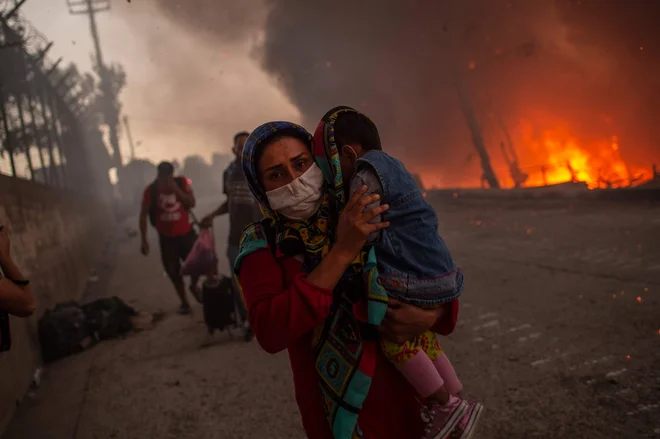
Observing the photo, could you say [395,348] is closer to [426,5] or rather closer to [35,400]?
[35,400]

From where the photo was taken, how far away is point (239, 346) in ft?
14.6

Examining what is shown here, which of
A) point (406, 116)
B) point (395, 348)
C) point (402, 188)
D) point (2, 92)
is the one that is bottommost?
point (395, 348)

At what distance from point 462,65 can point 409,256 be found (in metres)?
27.4

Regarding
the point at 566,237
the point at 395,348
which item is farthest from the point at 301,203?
the point at 566,237

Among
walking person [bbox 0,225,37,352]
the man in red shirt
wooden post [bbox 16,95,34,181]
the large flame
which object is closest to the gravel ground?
the man in red shirt

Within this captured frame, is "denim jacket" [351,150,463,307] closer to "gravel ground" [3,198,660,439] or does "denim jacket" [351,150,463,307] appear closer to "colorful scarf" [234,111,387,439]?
"colorful scarf" [234,111,387,439]

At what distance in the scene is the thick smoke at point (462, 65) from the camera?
2025 centimetres

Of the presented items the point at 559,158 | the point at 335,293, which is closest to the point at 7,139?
the point at 335,293

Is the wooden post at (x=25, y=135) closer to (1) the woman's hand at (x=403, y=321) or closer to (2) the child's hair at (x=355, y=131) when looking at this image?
(2) the child's hair at (x=355, y=131)

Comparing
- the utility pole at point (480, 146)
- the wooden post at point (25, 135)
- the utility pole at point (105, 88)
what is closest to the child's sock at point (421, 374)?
the wooden post at point (25, 135)

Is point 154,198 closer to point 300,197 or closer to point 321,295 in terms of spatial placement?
point 300,197

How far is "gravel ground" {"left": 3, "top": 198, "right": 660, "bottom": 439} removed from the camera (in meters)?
2.61

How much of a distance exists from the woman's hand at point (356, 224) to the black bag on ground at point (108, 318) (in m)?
5.09

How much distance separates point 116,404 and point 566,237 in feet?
22.8
